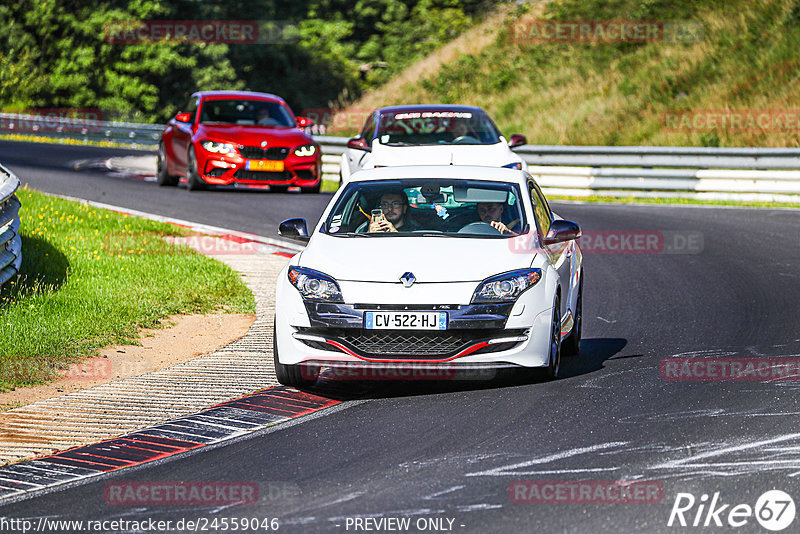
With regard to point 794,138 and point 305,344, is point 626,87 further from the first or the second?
point 305,344

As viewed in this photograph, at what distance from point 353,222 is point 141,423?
7.89 ft

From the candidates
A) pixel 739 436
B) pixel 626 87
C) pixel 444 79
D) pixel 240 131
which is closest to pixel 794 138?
pixel 626 87

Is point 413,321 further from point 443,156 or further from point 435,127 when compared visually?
point 435,127

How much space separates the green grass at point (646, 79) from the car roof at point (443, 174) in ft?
61.4

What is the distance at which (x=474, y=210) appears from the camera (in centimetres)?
968

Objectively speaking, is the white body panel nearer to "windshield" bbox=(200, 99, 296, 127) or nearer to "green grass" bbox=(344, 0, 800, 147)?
"windshield" bbox=(200, 99, 296, 127)

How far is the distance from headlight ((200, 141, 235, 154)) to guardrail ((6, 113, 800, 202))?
6.69 m

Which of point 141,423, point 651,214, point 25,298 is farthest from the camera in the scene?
point 651,214

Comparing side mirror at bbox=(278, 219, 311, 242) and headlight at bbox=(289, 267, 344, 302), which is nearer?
headlight at bbox=(289, 267, 344, 302)

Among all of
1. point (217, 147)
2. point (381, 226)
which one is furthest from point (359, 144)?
point (381, 226)

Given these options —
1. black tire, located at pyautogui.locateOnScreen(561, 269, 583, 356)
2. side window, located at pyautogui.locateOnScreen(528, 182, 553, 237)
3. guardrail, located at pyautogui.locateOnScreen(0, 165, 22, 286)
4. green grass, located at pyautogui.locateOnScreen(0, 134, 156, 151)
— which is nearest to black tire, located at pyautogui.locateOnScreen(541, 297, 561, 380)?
side window, located at pyautogui.locateOnScreen(528, 182, 553, 237)

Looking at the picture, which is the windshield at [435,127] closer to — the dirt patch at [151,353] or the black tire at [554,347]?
the dirt patch at [151,353]

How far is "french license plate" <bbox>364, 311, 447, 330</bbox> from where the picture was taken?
834cm

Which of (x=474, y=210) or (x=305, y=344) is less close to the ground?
(x=474, y=210)
